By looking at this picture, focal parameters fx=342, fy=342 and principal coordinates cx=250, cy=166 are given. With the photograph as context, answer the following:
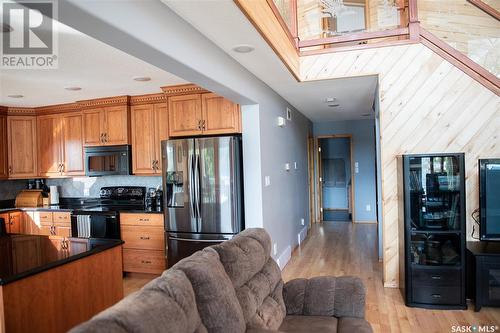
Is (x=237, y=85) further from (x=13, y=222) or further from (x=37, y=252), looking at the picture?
(x=13, y=222)

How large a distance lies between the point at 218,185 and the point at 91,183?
109 inches

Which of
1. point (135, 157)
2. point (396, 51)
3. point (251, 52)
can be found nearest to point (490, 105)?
point (396, 51)

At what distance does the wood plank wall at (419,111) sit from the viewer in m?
3.51

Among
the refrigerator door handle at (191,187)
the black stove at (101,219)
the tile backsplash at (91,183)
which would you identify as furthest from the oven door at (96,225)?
the refrigerator door handle at (191,187)

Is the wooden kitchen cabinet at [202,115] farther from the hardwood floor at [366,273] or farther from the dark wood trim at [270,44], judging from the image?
the hardwood floor at [366,273]

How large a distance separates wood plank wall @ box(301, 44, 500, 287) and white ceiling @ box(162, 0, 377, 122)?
25 centimetres

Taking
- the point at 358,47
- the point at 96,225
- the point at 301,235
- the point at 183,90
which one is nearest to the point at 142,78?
the point at 183,90

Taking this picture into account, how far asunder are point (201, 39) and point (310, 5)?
7.48ft

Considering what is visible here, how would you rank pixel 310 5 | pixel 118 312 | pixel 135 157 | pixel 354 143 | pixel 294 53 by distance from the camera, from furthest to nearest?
1. pixel 354 143
2. pixel 135 157
3. pixel 310 5
4. pixel 294 53
5. pixel 118 312

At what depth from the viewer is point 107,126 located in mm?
4812

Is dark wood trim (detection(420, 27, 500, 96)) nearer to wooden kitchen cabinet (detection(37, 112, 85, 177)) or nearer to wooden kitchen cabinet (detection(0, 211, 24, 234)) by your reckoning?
wooden kitchen cabinet (detection(37, 112, 85, 177))

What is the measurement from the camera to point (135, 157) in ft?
15.5

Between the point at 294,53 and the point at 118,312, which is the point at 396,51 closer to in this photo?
the point at 294,53

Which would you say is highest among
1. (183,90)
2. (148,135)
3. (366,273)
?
(183,90)
